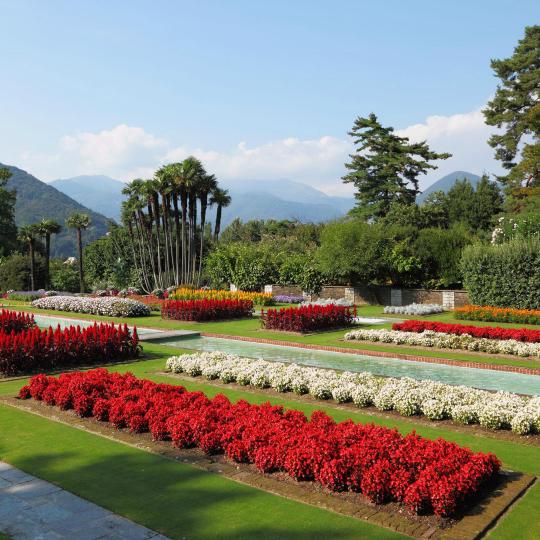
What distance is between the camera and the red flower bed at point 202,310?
23.8m

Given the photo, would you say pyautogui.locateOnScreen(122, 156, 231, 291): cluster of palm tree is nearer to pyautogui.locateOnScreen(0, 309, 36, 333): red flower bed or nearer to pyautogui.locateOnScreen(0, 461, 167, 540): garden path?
pyautogui.locateOnScreen(0, 309, 36, 333): red flower bed

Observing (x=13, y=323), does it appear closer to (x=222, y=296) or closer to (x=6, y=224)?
(x=222, y=296)

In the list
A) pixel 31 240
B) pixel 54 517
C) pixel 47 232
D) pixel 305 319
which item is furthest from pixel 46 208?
pixel 54 517

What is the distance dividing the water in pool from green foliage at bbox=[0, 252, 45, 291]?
108ft

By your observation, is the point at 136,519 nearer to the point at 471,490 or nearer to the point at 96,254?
the point at 471,490

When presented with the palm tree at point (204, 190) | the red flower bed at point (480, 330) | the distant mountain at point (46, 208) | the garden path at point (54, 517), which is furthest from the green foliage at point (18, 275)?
the distant mountain at point (46, 208)

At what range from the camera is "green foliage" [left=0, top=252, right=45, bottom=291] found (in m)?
47.2

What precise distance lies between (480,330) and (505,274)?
9.59 m

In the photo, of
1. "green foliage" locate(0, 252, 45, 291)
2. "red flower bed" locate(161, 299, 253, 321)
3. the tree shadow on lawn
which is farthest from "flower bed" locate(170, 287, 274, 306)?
the tree shadow on lawn

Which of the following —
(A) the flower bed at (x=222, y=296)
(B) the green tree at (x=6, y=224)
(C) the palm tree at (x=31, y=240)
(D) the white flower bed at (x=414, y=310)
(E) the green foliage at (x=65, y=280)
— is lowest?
(D) the white flower bed at (x=414, y=310)

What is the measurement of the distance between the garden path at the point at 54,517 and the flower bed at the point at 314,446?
5.35 feet

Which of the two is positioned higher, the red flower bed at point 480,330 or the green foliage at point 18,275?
the green foliage at point 18,275

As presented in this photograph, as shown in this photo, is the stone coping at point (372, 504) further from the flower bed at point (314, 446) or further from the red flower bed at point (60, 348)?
the red flower bed at point (60, 348)

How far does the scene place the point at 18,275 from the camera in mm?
47250
